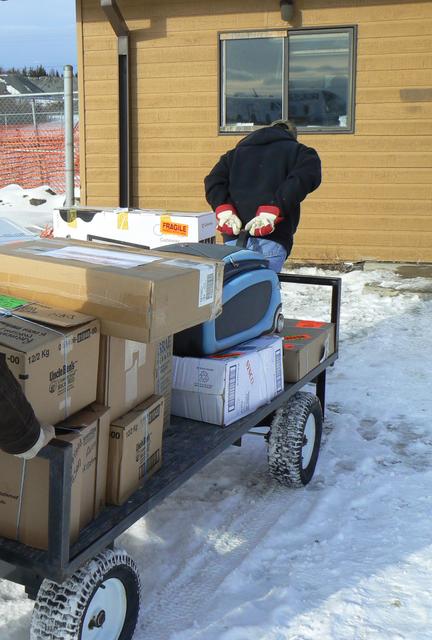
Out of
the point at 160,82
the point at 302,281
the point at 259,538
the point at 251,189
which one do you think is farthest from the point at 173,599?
the point at 160,82

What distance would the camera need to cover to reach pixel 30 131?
17.8 meters

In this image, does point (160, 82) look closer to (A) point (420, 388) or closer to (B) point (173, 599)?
(A) point (420, 388)

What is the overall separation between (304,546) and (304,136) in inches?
259

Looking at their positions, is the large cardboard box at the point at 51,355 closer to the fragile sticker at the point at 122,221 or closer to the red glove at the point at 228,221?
the red glove at the point at 228,221

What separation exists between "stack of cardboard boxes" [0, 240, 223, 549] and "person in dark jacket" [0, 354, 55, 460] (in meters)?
0.18

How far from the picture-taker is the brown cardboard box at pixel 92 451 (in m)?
2.20

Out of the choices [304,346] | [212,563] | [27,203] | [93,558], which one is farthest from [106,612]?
[27,203]

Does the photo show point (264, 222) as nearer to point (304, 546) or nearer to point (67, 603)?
point (304, 546)

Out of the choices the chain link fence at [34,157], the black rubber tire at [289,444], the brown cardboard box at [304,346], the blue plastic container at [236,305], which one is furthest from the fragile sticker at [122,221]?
the chain link fence at [34,157]

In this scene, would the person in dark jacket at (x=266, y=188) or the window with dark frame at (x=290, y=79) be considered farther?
the window with dark frame at (x=290, y=79)

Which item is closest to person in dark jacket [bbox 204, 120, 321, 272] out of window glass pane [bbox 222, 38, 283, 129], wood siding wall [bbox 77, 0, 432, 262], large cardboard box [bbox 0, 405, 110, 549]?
large cardboard box [bbox 0, 405, 110, 549]

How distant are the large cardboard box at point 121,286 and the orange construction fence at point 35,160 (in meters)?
13.4

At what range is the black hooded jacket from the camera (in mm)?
4531

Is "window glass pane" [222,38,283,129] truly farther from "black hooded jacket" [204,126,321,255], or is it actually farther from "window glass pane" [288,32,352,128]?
"black hooded jacket" [204,126,321,255]
